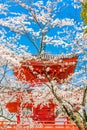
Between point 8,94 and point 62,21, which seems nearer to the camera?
point 62,21

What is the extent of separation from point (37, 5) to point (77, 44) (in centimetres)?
138

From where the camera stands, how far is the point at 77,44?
8.43 metres

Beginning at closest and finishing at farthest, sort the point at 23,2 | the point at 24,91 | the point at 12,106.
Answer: the point at 23,2 < the point at 24,91 < the point at 12,106

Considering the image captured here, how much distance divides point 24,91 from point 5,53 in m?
3.32

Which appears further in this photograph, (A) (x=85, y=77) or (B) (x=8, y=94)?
(B) (x=8, y=94)

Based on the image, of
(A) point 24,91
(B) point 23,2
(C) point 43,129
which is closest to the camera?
(B) point 23,2

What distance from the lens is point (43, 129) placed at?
44.7 feet

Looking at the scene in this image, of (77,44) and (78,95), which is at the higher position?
(77,44)

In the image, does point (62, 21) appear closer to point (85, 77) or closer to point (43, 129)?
point (85, 77)

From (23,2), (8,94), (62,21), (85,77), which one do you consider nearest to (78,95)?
(85,77)

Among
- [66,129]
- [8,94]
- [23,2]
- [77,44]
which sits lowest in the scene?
[66,129]

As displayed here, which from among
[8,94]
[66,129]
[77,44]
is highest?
[77,44]

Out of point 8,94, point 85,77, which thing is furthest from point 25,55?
point 8,94

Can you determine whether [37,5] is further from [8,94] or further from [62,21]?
[8,94]
